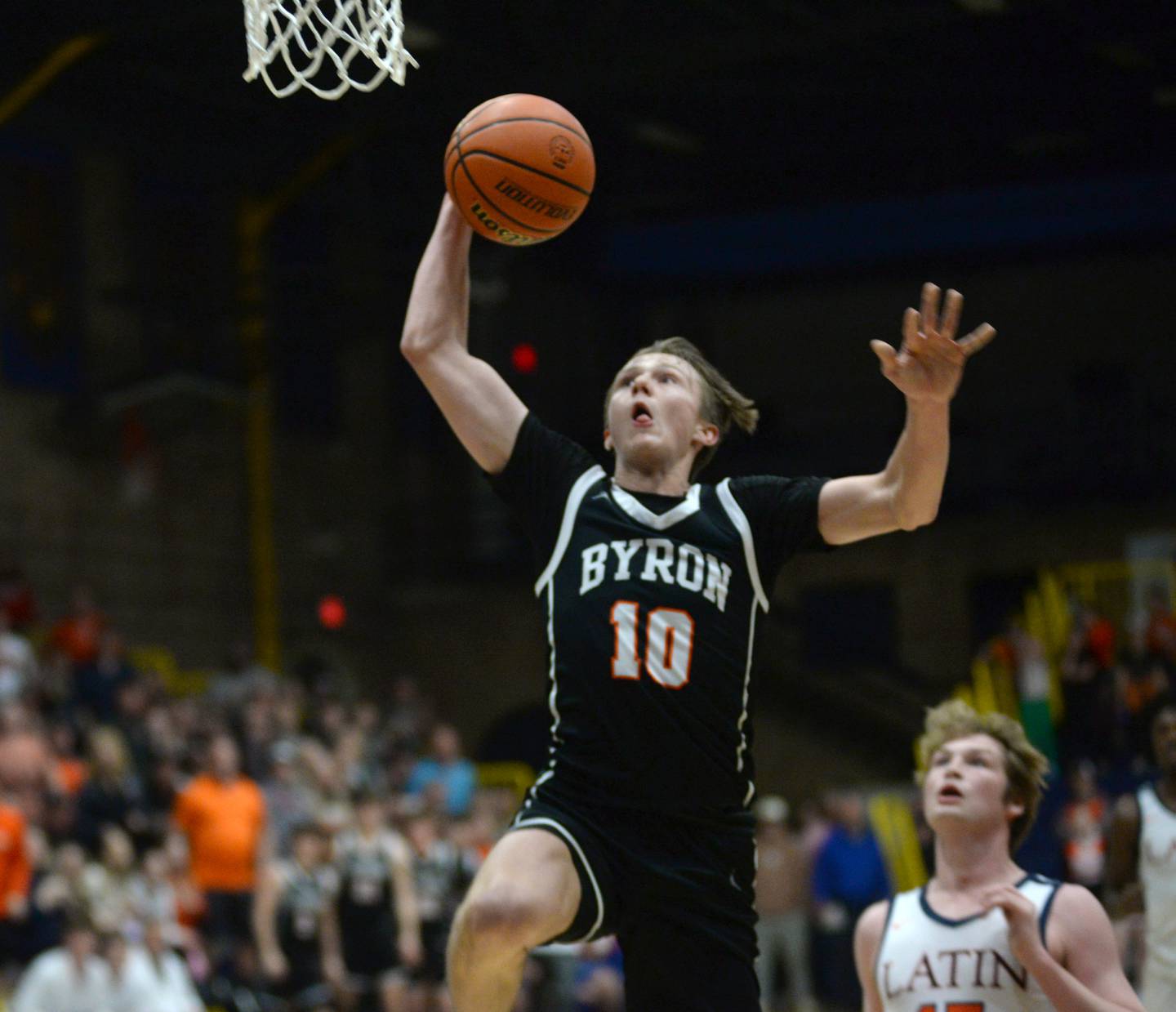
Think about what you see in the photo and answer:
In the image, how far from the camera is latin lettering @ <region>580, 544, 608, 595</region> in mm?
5008

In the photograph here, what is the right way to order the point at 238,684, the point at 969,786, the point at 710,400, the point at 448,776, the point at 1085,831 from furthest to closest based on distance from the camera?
the point at 238,684
the point at 448,776
the point at 1085,831
the point at 969,786
the point at 710,400

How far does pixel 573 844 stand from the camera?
476 centimetres

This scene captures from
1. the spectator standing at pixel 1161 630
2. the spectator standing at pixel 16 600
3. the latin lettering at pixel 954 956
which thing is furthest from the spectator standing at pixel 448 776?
the latin lettering at pixel 954 956

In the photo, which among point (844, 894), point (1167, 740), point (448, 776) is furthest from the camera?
point (448, 776)

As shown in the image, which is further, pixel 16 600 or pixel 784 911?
pixel 16 600

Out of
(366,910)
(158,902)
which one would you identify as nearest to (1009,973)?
(158,902)

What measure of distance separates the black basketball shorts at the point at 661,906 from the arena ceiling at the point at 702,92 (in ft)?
36.9

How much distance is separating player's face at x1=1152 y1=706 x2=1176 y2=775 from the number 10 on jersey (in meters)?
2.74

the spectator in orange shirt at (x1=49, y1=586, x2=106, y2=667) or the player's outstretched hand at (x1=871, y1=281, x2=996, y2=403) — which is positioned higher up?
the player's outstretched hand at (x1=871, y1=281, x2=996, y2=403)

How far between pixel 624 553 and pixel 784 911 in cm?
1132

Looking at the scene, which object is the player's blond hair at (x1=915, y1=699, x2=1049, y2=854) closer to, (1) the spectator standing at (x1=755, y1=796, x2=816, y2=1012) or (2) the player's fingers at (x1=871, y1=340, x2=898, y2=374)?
(2) the player's fingers at (x1=871, y1=340, x2=898, y2=374)

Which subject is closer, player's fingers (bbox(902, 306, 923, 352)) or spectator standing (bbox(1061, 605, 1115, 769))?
player's fingers (bbox(902, 306, 923, 352))

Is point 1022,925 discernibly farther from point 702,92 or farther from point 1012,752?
point 702,92

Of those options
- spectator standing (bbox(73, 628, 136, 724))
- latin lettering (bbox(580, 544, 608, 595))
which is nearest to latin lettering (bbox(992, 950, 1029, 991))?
latin lettering (bbox(580, 544, 608, 595))
